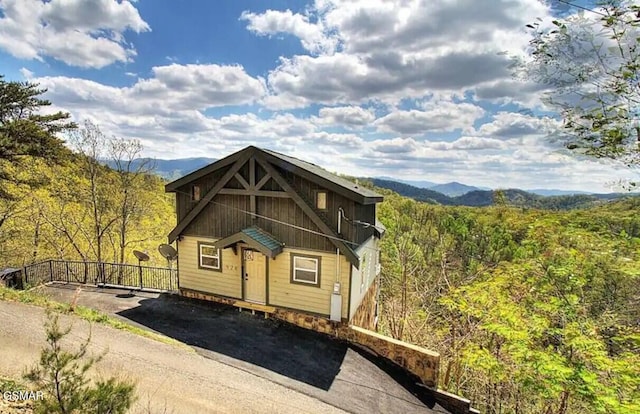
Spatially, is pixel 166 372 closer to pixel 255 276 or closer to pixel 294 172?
pixel 255 276

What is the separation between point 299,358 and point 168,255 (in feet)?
22.9

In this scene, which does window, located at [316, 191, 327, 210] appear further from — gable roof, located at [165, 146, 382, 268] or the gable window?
the gable window

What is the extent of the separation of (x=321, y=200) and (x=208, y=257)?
500cm

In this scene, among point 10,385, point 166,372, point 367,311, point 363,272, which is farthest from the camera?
point 367,311

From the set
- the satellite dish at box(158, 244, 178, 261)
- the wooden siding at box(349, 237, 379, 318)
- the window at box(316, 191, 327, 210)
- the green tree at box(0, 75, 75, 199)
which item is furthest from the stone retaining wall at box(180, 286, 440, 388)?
the green tree at box(0, 75, 75, 199)

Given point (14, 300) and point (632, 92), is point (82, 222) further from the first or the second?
point (632, 92)

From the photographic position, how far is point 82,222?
2155 cm

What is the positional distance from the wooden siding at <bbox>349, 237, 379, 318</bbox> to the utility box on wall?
1.23 ft

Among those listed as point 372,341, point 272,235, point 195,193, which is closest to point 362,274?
point 372,341

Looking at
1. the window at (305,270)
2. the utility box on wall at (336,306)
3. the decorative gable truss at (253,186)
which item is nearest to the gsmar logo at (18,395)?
the window at (305,270)

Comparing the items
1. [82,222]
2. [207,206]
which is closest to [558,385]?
[207,206]

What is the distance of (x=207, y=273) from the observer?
1194cm

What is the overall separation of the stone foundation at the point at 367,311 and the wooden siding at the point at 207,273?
4439 mm

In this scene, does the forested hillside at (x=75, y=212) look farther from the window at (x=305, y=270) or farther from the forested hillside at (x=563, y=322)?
the forested hillside at (x=563, y=322)
